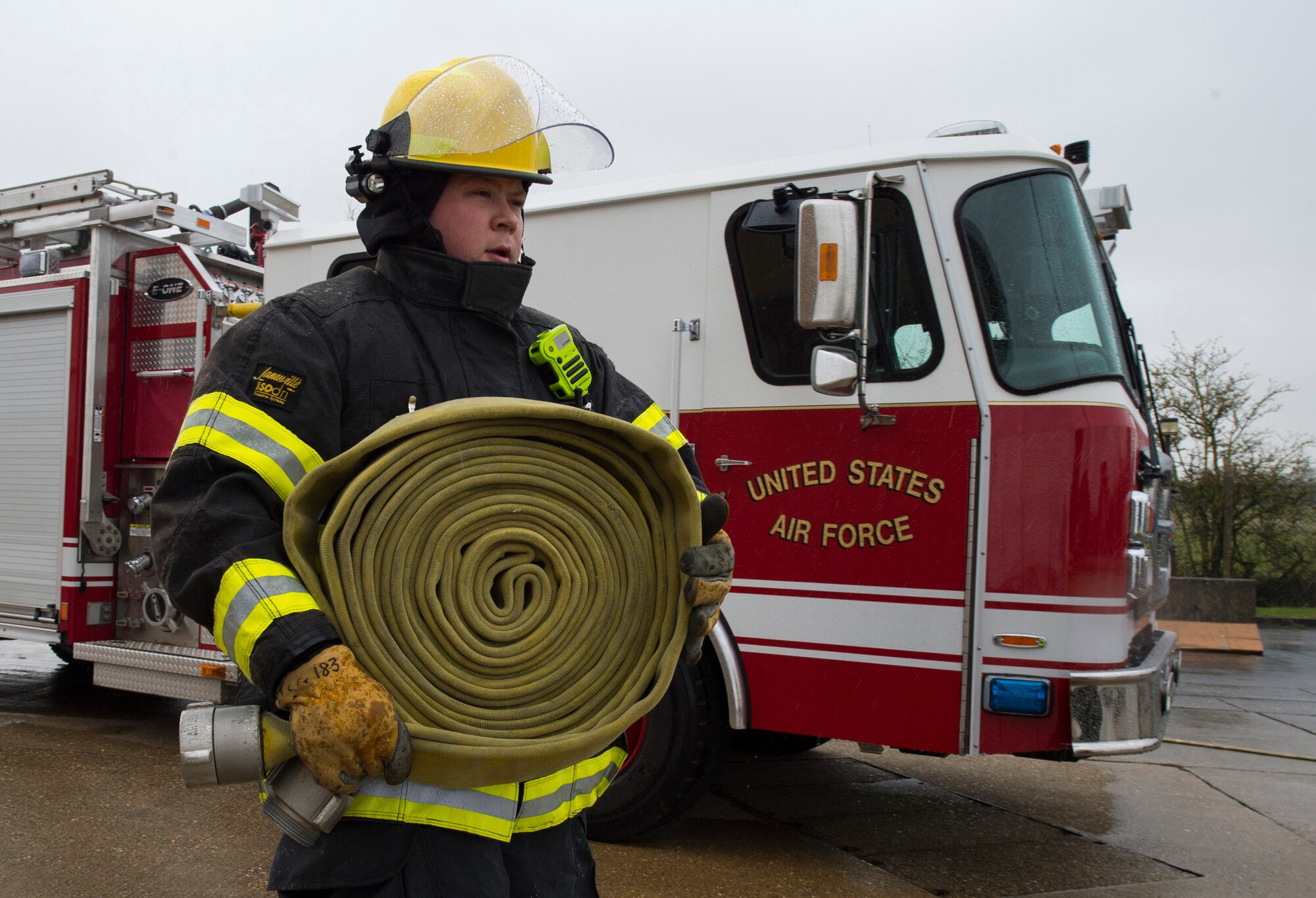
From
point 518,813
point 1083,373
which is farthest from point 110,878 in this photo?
point 1083,373

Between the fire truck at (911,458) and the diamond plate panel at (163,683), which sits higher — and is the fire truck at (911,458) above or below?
above

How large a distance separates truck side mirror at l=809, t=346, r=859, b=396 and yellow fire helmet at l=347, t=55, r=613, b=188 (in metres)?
1.61

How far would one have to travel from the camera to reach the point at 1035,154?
3.49 metres

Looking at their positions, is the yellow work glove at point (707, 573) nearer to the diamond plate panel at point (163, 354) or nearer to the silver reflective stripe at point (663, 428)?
the silver reflective stripe at point (663, 428)

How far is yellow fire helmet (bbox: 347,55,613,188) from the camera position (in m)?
1.70

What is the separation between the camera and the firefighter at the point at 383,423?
1.35 metres

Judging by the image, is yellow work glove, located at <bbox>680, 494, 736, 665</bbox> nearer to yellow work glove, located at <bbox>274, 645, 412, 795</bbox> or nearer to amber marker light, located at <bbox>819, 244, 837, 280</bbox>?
yellow work glove, located at <bbox>274, 645, 412, 795</bbox>

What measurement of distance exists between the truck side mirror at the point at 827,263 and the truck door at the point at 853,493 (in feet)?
1.03

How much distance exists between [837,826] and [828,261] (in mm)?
2301

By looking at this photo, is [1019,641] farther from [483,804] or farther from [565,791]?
[483,804]

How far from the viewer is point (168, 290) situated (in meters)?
5.43

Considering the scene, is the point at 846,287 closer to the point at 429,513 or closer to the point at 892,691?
the point at 892,691

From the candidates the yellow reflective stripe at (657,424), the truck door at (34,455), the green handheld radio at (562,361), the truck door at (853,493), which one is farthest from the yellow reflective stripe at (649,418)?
the truck door at (34,455)

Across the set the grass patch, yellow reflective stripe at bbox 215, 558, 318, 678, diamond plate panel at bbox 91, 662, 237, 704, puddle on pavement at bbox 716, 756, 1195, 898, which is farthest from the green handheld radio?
the grass patch
